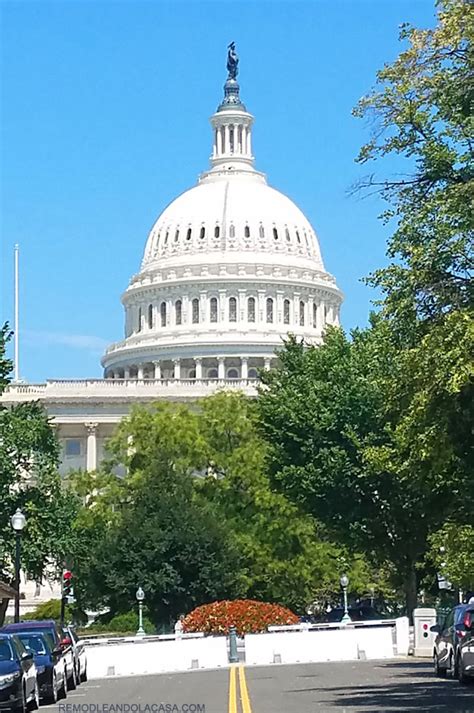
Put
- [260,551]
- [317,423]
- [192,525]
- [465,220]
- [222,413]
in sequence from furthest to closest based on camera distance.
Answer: [222,413] < [260,551] < [192,525] < [317,423] < [465,220]

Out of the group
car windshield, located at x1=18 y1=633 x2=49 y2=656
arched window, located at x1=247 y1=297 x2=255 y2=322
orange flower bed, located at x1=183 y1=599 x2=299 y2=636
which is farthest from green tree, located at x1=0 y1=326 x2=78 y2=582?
arched window, located at x1=247 y1=297 x2=255 y2=322

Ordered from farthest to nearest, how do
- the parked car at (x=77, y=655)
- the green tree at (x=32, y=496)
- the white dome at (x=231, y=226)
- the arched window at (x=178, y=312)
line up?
the white dome at (x=231, y=226) < the arched window at (x=178, y=312) < the green tree at (x=32, y=496) < the parked car at (x=77, y=655)

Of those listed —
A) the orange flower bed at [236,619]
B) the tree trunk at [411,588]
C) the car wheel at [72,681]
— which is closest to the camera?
the car wheel at [72,681]

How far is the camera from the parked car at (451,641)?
30.7 m

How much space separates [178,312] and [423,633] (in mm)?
121440

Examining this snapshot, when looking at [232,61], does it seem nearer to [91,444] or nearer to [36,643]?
[91,444]

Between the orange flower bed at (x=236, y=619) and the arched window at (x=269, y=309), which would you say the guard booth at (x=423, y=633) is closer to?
the orange flower bed at (x=236, y=619)

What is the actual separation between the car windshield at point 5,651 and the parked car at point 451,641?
29.1ft

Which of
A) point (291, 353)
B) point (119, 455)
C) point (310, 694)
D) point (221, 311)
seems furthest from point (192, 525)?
point (221, 311)

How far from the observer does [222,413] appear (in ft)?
277

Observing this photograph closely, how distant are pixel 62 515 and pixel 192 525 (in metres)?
13.0

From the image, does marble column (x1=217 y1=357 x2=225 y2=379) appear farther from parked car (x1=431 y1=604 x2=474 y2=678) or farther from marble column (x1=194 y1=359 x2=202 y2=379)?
parked car (x1=431 y1=604 x2=474 y2=678)

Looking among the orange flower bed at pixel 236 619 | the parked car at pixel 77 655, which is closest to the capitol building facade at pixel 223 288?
the orange flower bed at pixel 236 619

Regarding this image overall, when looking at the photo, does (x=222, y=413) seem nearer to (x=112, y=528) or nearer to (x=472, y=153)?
(x=112, y=528)
